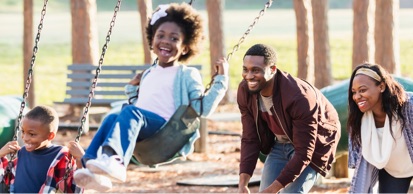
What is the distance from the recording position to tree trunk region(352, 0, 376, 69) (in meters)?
15.3

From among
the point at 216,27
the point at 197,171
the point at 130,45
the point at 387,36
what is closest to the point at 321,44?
the point at 387,36

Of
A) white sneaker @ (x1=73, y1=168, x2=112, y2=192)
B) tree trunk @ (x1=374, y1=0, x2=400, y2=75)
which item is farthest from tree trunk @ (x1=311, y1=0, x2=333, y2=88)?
white sneaker @ (x1=73, y1=168, x2=112, y2=192)

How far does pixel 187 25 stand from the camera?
7.78 meters

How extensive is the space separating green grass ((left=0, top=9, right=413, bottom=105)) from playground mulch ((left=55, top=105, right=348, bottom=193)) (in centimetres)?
879

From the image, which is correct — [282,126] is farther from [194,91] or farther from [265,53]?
[194,91]

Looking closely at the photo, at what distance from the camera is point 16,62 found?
30.6 metres

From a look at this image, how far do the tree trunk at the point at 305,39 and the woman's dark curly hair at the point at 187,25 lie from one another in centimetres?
846

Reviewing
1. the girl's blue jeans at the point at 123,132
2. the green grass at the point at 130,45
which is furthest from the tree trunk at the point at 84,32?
the girl's blue jeans at the point at 123,132

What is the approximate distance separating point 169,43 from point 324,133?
5.73 ft

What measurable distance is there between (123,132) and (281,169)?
102 cm

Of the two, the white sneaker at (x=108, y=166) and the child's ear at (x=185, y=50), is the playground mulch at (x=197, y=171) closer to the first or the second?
the child's ear at (x=185, y=50)

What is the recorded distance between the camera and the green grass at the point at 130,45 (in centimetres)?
2614

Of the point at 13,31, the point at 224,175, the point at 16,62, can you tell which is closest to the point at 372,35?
the point at 224,175

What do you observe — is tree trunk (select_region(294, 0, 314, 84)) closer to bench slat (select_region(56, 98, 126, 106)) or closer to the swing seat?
bench slat (select_region(56, 98, 126, 106))
